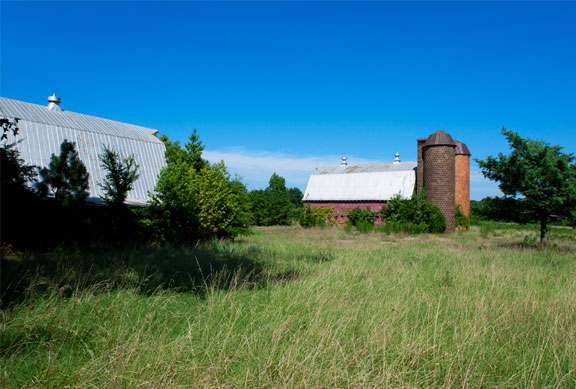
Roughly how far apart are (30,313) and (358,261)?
7417 mm

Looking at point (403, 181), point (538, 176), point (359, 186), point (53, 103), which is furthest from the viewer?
point (359, 186)

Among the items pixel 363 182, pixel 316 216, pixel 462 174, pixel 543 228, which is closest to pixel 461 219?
pixel 462 174

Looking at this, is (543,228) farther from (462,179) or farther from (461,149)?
(461,149)

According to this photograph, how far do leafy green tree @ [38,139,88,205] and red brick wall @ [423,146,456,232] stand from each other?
73.5ft

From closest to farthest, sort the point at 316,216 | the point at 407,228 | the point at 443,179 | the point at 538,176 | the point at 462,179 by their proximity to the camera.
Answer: the point at 538,176 < the point at 407,228 < the point at 443,179 < the point at 462,179 < the point at 316,216

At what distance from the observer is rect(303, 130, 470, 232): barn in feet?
89.4

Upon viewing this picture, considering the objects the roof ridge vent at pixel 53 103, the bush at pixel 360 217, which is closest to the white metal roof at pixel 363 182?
the bush at pixel 360 217

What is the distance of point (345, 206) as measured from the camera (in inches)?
1303

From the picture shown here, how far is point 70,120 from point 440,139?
75.0 feet

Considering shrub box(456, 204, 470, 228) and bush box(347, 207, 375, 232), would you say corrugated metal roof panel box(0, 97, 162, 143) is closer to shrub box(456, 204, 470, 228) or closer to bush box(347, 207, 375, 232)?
bush box(347, 207, 375, 232)

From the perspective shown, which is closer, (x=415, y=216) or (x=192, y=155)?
(x=192, y=155)

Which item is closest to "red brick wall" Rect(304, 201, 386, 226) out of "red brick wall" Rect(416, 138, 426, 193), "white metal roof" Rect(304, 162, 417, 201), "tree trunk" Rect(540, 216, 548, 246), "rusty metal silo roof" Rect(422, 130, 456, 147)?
"white metal roof" Rect(304, 162, 417, 201)

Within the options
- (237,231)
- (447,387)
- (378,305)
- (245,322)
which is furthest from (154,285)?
(237,231)

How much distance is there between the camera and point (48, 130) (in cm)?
1731
